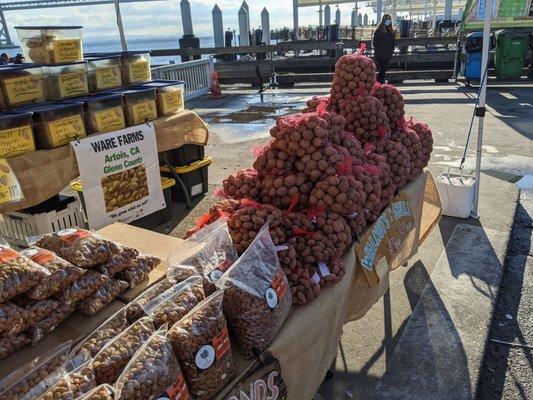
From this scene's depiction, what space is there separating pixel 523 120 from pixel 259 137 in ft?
17.6

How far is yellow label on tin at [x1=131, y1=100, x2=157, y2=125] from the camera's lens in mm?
4363

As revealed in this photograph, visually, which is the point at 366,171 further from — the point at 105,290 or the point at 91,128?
the point at 91,128

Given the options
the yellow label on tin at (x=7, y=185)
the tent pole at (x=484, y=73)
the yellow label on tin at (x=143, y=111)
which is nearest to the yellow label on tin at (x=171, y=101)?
the yellow label on tin at (x=143, y=111)

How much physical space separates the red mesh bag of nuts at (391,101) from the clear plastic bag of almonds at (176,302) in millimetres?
2250

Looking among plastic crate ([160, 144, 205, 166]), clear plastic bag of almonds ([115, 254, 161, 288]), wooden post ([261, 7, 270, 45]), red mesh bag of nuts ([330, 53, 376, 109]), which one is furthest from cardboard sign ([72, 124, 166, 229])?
wooden post ([261, 7, 270, 45])

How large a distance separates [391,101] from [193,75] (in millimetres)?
10213

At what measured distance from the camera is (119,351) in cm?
145

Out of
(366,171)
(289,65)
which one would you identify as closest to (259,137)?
(366,171)

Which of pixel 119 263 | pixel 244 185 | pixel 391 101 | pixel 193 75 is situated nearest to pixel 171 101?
pixel 391 101

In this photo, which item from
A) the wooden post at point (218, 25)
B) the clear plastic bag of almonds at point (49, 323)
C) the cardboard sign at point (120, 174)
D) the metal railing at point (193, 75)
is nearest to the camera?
the clear plastic bag of almonds at point (49, 323)

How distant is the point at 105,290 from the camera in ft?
6.31

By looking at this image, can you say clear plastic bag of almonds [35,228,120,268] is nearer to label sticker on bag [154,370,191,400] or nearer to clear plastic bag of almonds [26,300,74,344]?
clear plastic bag of almonds [26,300,74,344]

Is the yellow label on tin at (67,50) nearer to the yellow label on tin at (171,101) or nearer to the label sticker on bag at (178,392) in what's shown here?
the yellow label on tin at (171,101)

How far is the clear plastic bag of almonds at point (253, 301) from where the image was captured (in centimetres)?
171
